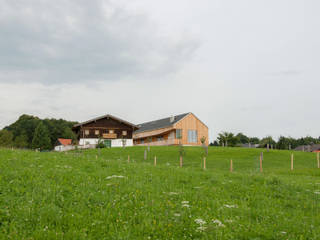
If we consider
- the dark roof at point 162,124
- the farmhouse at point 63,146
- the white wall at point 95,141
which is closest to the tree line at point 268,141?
the dark roof at point 162,124

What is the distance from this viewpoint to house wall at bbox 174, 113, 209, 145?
2518 inches

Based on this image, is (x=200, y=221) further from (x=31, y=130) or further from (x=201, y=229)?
(x=31, y=130)

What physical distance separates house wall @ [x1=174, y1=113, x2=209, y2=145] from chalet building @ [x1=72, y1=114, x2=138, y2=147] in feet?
38.7

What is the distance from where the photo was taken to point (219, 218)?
725 centimetres

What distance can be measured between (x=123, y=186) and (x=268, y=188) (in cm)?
626

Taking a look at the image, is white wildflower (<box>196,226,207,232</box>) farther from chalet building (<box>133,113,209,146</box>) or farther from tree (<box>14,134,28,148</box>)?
tree (<box>14,134,28,148</box>)

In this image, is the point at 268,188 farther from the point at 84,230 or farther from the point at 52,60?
the point at 52,60

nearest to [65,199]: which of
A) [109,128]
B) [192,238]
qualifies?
[192,238]

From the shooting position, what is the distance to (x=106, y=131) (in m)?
62.6

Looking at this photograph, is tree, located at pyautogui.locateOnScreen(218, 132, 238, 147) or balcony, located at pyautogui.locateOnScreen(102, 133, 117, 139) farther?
tree, located at pyautogui.locateOnScreen(218, 132, 238, 147)

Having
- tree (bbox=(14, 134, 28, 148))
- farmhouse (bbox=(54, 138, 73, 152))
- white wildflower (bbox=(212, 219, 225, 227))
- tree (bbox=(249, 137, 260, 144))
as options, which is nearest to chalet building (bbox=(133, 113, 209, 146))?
farmhouse (bbox=(54, 138, 73, 152))

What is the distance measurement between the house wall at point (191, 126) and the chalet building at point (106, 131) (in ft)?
38.7

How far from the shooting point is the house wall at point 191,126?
63969 millimetres

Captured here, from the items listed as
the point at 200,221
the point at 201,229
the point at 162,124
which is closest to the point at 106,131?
the point at 162,124
